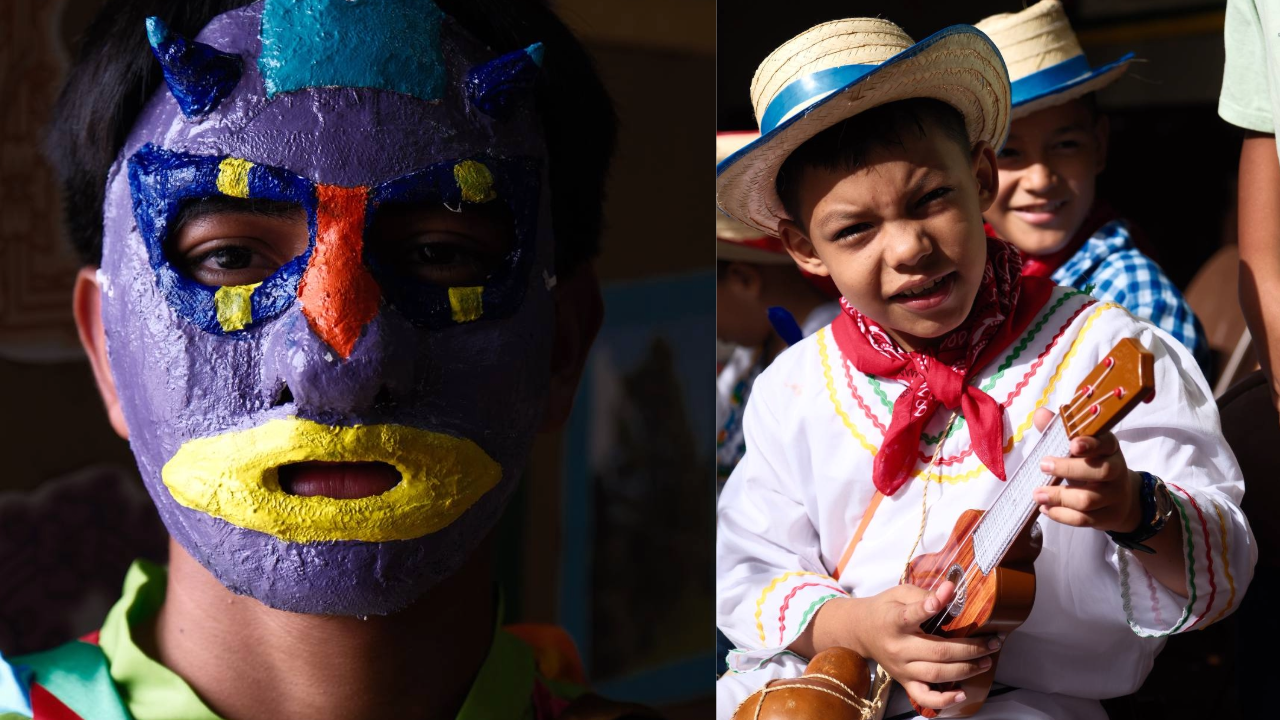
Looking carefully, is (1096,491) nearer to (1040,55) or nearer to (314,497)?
(1040,55)

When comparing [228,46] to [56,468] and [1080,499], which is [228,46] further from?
[56,468]

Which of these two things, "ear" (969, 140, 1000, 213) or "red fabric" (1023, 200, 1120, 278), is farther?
"red fabric" (1023, 200, 1120, 278)

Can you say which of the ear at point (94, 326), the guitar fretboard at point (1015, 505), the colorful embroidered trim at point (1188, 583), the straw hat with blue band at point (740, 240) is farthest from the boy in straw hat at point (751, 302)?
the ear at point (94, 326)

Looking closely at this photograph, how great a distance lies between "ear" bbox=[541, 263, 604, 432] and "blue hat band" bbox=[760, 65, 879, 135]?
0.42 metres

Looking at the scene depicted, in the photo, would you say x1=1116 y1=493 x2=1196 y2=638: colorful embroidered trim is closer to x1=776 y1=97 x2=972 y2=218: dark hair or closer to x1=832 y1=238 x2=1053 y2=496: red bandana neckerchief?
x1=832 y1=238 x2=1053 y2=496: red bandana neckerchief

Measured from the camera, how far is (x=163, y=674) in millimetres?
1681

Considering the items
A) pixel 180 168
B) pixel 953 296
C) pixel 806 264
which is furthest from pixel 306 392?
pixel 953 296

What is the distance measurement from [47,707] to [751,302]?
1014 millimetres

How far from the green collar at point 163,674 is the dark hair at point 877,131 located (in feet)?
2.66

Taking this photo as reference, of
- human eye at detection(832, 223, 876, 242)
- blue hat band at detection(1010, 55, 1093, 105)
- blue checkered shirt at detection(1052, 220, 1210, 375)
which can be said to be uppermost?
blue hat band at detection(1010, 55, 1093, 105)

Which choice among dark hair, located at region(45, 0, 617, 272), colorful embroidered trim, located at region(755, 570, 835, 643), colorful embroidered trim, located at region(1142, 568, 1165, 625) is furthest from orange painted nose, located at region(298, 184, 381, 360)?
colorful embroidered trim, located at region(1142, 568, 1165, 625)

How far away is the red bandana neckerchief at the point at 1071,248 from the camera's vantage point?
1604 millimetres

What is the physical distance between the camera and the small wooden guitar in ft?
4.01

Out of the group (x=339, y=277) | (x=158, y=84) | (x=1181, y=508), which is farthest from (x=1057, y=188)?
(x=158, y=84)
